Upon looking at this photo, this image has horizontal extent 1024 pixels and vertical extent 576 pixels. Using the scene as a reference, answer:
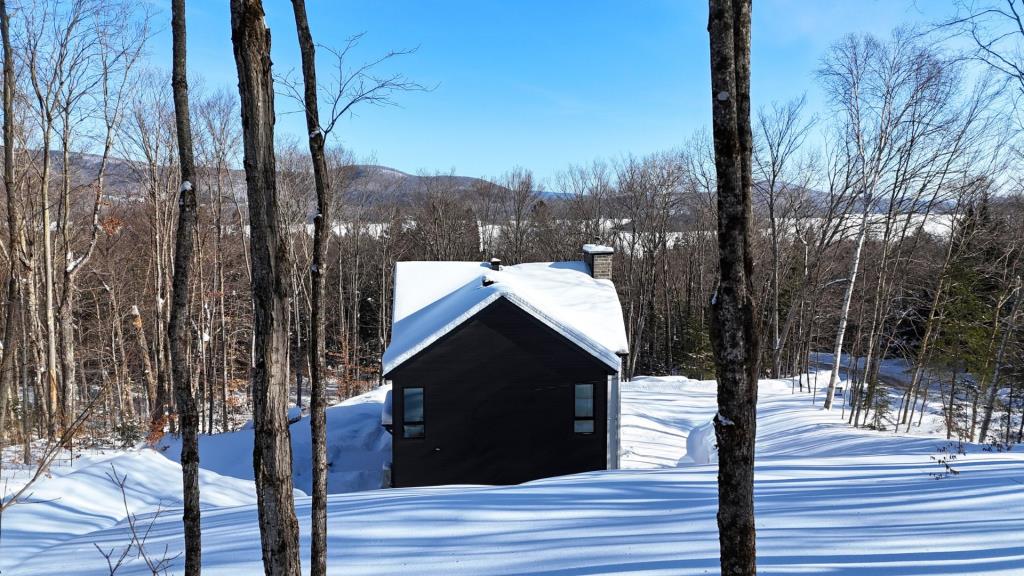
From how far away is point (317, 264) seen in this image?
5359 millimetres

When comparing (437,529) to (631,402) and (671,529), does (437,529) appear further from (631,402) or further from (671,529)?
(631,402)

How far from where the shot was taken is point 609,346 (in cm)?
1310

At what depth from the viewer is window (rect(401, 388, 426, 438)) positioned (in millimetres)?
12594

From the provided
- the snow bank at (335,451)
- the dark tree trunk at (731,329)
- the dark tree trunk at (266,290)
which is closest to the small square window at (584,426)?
the snow bank at (335,451)

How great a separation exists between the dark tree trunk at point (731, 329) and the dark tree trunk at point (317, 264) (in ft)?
11.1

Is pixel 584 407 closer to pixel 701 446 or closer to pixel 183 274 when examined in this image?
pixel 701 446

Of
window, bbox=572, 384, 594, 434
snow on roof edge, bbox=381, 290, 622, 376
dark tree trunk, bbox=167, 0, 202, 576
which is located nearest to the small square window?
window, bbox=572, 384, 594, 434

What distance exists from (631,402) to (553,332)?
7.67 metres

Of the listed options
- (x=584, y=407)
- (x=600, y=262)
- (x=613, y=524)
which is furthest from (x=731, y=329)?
(x=600, y=262)

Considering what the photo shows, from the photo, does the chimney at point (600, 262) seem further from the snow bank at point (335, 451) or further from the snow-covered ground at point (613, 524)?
the snow-covered ground at point (613, 524)

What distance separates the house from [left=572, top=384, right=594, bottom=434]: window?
0.08ft

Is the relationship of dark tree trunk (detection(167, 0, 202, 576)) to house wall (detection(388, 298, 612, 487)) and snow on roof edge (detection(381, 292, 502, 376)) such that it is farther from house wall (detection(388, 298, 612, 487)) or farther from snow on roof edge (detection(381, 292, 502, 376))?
house wall (detection(388, 298, 612, 487))

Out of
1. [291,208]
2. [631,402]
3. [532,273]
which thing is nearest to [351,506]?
[532,273]

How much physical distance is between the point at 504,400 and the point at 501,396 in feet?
0.38
